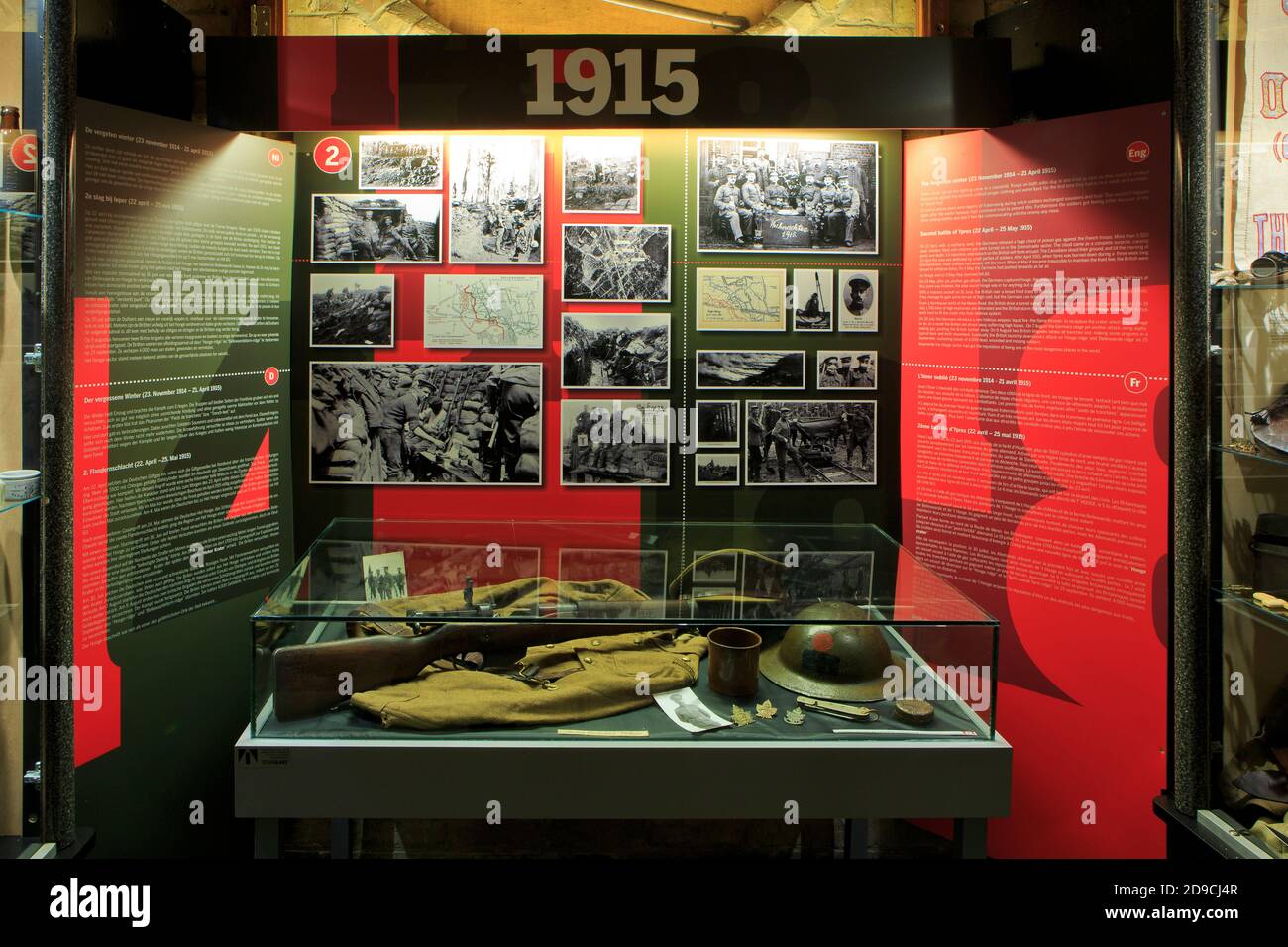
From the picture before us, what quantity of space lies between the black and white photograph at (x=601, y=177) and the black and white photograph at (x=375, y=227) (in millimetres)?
583

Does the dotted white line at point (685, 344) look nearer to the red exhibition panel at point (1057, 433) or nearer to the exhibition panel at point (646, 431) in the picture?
the exhibition panel at point (646, 431)

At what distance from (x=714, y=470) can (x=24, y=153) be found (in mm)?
2757

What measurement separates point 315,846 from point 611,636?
2.20 metres

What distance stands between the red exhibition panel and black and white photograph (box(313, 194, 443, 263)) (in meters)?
2.09

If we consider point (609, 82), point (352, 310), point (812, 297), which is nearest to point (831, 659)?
point (812, 297)

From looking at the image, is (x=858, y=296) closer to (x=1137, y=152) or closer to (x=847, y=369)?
(x=847, y=369)

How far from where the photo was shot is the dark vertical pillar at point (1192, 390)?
2939mm

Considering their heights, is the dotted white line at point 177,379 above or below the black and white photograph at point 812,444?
above

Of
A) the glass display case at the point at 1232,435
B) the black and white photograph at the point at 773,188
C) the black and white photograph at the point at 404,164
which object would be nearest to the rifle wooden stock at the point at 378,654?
the glass display case at the point at 1232,435

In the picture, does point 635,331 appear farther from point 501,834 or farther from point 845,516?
point 501,834

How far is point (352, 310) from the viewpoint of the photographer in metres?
4.30

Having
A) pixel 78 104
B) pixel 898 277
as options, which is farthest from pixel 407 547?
pixel 898 277

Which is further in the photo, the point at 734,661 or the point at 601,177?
the point at 601,177

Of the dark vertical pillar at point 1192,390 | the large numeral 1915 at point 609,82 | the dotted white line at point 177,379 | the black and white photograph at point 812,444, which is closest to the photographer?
the dark vertical pillar at point 1192,390
